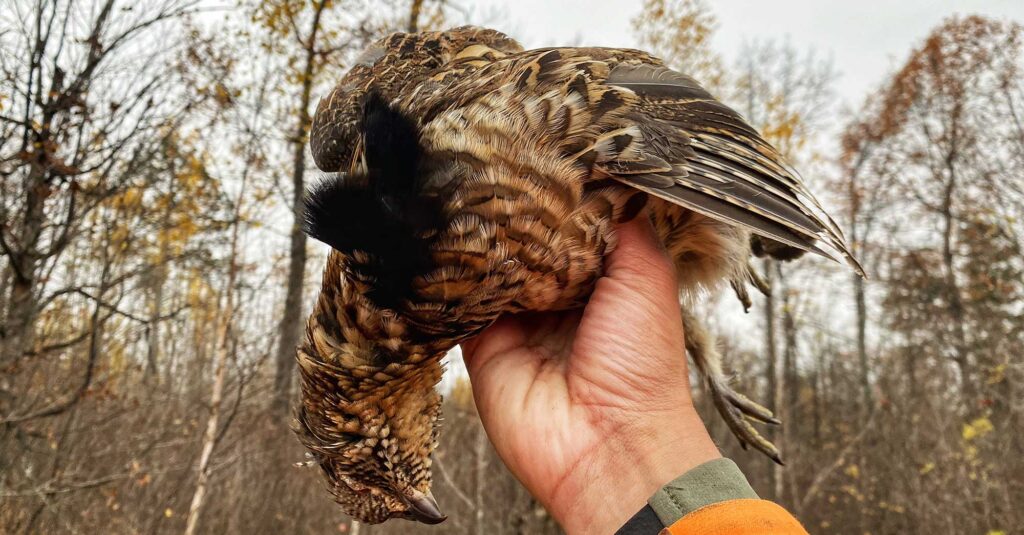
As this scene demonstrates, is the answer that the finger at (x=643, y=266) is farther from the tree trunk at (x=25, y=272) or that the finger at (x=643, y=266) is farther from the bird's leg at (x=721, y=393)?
the tree trunk at (x=25, y=272)

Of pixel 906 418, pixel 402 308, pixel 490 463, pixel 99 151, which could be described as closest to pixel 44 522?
pixel 99 151

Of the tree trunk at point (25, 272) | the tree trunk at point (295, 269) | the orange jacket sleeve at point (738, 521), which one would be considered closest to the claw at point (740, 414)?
the orange jacket sleeve at point (738, 521)

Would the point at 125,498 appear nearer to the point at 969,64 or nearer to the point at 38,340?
the point at 38,340

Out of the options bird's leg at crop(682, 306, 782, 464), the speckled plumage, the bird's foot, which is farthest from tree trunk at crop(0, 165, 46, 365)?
the bird's foot

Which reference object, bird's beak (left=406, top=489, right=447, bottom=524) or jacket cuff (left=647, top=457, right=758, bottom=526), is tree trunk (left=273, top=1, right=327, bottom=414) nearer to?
bird's beak (left=406, top=489, right=447, bottom=524)

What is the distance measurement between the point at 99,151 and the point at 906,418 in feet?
51.6

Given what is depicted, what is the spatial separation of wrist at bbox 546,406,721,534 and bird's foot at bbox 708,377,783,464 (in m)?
1.24

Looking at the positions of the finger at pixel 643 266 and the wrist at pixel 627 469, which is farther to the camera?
the finger at pixel 643 266

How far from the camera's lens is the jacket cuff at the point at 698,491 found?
5.15ft

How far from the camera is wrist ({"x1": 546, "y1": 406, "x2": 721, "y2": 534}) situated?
1735mm

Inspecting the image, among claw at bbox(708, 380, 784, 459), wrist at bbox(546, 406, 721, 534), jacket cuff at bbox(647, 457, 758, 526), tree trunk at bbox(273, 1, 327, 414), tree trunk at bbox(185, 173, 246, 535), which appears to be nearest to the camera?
jacket cuff at bbox(647, 457, 758, 526)

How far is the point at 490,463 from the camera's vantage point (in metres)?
9.32

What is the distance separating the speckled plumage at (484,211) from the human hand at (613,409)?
145 mm

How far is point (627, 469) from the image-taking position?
1.81 metres
